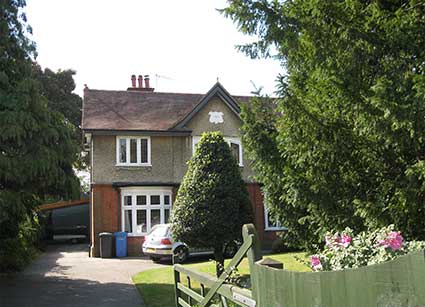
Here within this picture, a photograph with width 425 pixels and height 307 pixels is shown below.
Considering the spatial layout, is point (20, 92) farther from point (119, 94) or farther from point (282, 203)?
point (119, 94)

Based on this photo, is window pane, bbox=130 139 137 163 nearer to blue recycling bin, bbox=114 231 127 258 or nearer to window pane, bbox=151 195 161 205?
window pane, bbox=151 195 161 205

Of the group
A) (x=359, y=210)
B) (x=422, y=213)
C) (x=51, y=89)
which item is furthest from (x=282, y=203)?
(x=51, y=89)

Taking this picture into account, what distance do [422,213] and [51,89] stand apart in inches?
1572

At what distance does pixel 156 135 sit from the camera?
26781mm

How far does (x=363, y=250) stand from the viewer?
3.67 m

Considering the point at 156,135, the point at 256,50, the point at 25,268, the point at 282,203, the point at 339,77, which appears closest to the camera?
the point at 339,77

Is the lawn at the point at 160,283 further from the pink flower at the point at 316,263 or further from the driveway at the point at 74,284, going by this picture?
the pink flower at the point at 316,263

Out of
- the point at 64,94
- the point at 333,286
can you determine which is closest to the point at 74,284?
the point at 333,286

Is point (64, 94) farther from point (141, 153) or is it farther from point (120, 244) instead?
point (120, 244)

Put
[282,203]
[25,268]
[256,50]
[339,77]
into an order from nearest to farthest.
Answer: [339,77]
[256,50]
[282,203]
[25,268]

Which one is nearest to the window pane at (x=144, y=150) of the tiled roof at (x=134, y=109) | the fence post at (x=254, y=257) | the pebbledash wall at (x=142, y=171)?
the pebbledash wall at (x=142, y=171)

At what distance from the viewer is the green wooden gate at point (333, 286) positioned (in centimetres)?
213

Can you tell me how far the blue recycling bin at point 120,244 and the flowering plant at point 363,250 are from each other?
2101 cm

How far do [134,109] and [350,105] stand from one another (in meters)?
23.1
